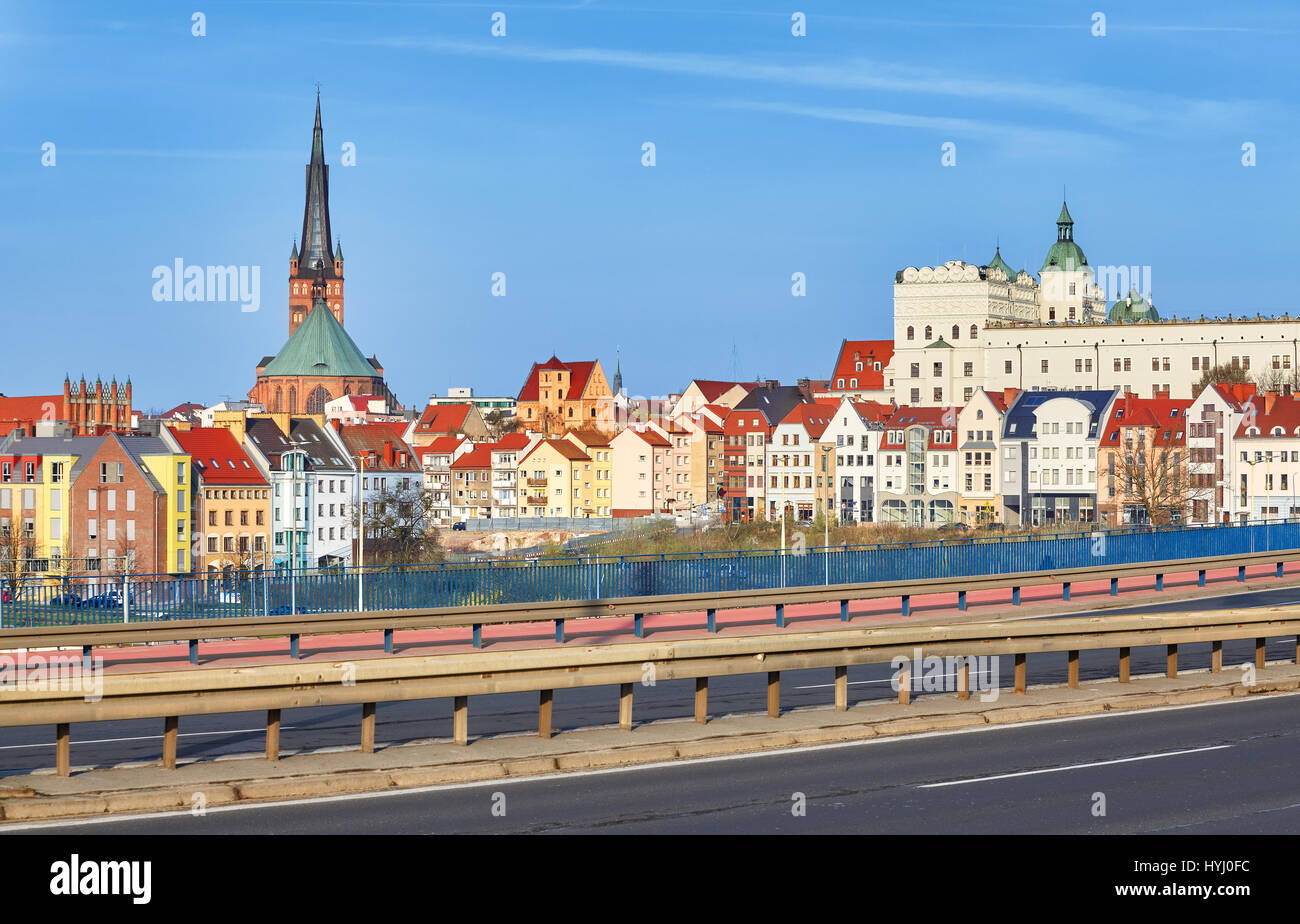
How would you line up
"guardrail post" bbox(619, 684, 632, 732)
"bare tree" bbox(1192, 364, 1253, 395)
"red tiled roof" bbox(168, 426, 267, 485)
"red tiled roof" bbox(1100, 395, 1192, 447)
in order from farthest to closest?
"bare tree" bbox(1192, 364, 1253, 395) < "red tiled roof" bbox(1100, 395, 1192, 447) < "red tiled roof" bbox(168, 426, 267, 485) < "guardrail post" bbox(619, 684, 632, 732)

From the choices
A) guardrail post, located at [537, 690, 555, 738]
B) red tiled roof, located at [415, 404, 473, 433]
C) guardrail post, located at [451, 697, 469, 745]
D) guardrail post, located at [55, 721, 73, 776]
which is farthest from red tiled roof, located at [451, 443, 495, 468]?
guardrail post, located at [55, 721, 73, 776]

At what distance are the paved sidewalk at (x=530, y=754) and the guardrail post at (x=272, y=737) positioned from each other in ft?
0.37

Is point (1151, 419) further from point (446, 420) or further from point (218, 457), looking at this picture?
point (446, 420)

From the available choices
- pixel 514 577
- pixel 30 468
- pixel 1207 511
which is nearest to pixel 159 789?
pixel 514 577

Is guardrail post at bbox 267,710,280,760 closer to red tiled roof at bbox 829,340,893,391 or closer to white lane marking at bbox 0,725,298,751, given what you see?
white lane marking at bbox 0,725,298,751

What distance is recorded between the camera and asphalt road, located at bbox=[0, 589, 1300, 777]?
611 inches

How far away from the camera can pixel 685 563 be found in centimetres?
3294

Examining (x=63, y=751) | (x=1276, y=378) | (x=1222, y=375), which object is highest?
(x=1222, y=375)

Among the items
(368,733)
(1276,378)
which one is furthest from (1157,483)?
(368,733)

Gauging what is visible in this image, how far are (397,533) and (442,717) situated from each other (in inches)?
3454

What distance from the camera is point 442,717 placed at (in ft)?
58.6

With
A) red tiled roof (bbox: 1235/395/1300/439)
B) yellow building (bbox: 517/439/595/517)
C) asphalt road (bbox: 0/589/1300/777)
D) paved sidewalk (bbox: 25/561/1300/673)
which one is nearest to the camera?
asphalt road (bbox: 0/589/1300/777)

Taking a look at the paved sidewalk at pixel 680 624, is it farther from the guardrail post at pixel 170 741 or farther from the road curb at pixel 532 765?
the road curb at pixel 532 765
